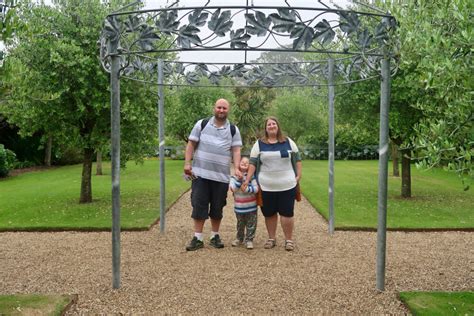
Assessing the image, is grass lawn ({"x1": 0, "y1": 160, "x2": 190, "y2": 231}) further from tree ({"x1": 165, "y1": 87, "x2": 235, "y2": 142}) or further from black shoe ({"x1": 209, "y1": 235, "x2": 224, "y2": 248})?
tree ({"x1": 165, "y1": 87, "x2": 235, "y2": 142})

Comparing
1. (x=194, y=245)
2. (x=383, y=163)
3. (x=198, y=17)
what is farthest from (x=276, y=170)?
(x=198, y=17)

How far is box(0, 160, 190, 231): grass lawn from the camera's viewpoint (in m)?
9.67

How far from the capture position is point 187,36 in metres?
4.75

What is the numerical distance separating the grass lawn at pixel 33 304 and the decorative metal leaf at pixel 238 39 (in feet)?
10.0

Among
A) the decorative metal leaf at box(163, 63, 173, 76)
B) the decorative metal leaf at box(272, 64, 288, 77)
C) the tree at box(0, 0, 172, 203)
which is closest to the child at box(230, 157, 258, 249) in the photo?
the decorative metal leaf at box(272, 64, 288, 77)

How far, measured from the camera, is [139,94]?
11.3 meters

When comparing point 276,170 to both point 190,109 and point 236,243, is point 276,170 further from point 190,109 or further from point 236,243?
point 190,109

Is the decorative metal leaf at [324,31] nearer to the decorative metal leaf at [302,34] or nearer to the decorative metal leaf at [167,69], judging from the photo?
the decorative metal leaf at [302,34]

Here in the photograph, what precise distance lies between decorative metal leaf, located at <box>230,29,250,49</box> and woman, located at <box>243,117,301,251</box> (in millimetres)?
2521

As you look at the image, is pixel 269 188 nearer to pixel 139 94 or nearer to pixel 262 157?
pixel 262 157

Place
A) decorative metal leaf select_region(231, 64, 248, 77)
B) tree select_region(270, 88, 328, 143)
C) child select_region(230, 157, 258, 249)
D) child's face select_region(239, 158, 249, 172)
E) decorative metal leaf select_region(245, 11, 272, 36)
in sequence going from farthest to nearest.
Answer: tree select_region(270, 88, 328, 143) → decorative metal leaf select_region(231, 64, 248, 77) → child's face select_region(239, 158, 249, 172) → child select_region(230, 157, 258, 249) → decorative metal leaf select_region(245, 11, 272, 36)

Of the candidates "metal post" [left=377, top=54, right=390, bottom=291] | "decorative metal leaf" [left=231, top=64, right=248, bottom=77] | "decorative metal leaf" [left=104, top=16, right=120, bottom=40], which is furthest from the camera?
"decorative metal leaf" [left=231, top=64, right=248, bottom=77]

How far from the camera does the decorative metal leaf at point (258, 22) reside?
4.57 m

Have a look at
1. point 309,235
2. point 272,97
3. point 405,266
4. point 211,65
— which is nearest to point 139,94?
point 211,65
